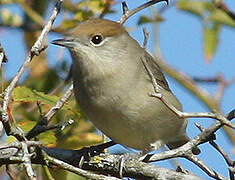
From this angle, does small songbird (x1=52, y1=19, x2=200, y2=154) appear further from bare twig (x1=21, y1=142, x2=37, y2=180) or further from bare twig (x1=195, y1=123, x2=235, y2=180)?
bare twig (x1=21, y1=142, x2=37, y2=180)

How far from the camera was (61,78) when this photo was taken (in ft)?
15.4

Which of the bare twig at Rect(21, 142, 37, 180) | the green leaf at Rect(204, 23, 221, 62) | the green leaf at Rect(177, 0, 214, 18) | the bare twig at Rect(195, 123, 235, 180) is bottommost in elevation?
the bare twig at Rect(195, 123, 235, 180)

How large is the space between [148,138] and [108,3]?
1.02m

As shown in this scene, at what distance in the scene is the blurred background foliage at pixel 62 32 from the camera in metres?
3.87

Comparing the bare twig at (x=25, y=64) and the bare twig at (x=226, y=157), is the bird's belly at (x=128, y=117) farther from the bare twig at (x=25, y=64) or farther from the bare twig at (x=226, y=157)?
the bare twig at (x=226, y=157)

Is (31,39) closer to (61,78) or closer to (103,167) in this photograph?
(61,78)

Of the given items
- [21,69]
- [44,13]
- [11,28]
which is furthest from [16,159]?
[44,13]

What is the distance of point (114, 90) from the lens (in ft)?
13.2

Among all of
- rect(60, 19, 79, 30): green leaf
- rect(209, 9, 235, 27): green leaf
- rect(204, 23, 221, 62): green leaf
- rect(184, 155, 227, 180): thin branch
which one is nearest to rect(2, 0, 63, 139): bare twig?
rect(184, 155, 227, 180): thin branch

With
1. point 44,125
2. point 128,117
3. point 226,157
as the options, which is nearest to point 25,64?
point 44,125

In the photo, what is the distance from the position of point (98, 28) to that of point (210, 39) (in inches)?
40.9

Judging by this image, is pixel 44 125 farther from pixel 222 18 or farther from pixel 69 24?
pixel 222 18

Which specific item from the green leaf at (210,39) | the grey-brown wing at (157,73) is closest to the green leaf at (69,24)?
the grey-brown wing at (157,73)

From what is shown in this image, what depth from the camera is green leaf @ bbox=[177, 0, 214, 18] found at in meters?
4.71
